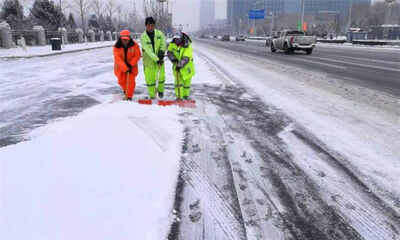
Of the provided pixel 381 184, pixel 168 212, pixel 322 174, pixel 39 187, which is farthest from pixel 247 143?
pixel 39 187

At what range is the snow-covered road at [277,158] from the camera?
256cm

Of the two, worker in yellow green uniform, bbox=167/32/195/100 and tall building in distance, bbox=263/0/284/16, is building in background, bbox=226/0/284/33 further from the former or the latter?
worker in yellow green uniform, bbox=167/32/195/100

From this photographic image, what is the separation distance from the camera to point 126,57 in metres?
6.44

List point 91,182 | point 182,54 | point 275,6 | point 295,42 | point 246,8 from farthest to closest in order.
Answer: point 246,8
point 275,6
point 295,42
point 182,54
point 91,182

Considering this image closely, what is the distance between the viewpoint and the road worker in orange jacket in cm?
634

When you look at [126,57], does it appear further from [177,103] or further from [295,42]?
[295,42]

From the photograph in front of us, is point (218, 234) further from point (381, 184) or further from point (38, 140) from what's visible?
point (38, 140)

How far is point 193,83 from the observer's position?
376 inches

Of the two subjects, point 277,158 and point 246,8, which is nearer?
point 277,158

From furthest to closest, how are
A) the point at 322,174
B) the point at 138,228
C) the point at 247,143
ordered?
the point at 247,143
the point at 322,174
the point at 138,228

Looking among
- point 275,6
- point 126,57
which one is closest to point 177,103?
point 126,57

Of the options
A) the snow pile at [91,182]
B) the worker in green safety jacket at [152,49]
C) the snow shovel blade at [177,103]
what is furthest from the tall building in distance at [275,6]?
the snow pile at [91,182]

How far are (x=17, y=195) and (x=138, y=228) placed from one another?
3.87 feet

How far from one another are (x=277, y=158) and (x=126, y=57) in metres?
3.96
